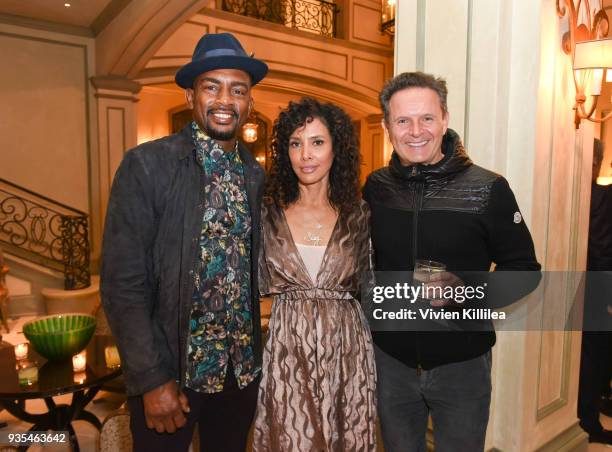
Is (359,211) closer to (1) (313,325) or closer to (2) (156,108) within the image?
(1) (313,325)

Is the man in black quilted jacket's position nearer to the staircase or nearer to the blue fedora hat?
the blue fedora hat

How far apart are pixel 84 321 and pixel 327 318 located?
1688mm

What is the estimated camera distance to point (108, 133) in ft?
24.6

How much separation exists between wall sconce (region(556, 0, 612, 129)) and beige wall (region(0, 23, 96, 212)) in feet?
22.9

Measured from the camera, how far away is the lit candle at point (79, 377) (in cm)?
233

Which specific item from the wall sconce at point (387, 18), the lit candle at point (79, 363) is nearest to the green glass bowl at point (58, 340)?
the lit candle at point (79, 363)

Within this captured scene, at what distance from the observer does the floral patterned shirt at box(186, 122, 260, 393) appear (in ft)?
5.03

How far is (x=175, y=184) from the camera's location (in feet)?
4.92

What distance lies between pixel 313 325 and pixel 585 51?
1.79 meters

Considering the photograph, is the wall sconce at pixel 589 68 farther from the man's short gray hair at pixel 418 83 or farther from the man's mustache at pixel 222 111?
the man's mustache at pixel 222 111

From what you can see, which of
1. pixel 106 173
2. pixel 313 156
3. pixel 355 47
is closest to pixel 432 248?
pixel 313 156

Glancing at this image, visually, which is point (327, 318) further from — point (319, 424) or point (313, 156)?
point (313, 156)

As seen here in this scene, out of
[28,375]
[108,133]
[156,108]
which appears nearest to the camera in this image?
[28,375]

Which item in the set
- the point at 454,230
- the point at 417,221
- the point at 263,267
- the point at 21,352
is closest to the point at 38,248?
the point at 21,352
